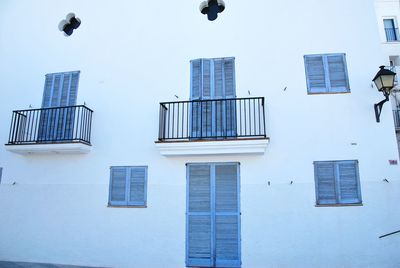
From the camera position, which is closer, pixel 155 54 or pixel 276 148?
pixel 276 148

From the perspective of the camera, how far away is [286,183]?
6973mm

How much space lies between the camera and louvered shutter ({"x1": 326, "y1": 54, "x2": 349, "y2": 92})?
7324 mm

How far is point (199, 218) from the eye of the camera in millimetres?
7109

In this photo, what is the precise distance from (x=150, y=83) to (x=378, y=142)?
6.16 m

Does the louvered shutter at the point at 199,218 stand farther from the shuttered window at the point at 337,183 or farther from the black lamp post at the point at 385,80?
the black lamp post at the point at 385,80

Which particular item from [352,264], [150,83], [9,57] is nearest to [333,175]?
[352,264]

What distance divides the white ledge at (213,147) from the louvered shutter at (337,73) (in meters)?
2.44

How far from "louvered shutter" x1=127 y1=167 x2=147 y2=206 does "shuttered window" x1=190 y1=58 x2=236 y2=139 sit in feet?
5.67

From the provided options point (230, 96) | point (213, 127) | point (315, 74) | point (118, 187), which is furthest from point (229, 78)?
point (118, 187)

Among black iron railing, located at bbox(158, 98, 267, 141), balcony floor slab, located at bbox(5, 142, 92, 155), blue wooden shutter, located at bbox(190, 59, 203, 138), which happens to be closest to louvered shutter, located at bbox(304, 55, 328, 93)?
black iron railing, located at bbox(158, 98, 267, 141)

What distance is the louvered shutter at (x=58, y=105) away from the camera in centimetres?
816

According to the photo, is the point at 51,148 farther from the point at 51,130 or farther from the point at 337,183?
the point at 337,183

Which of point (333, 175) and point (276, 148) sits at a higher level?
point (276, 148)

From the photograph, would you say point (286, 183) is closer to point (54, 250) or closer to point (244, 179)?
point (244, 179)
